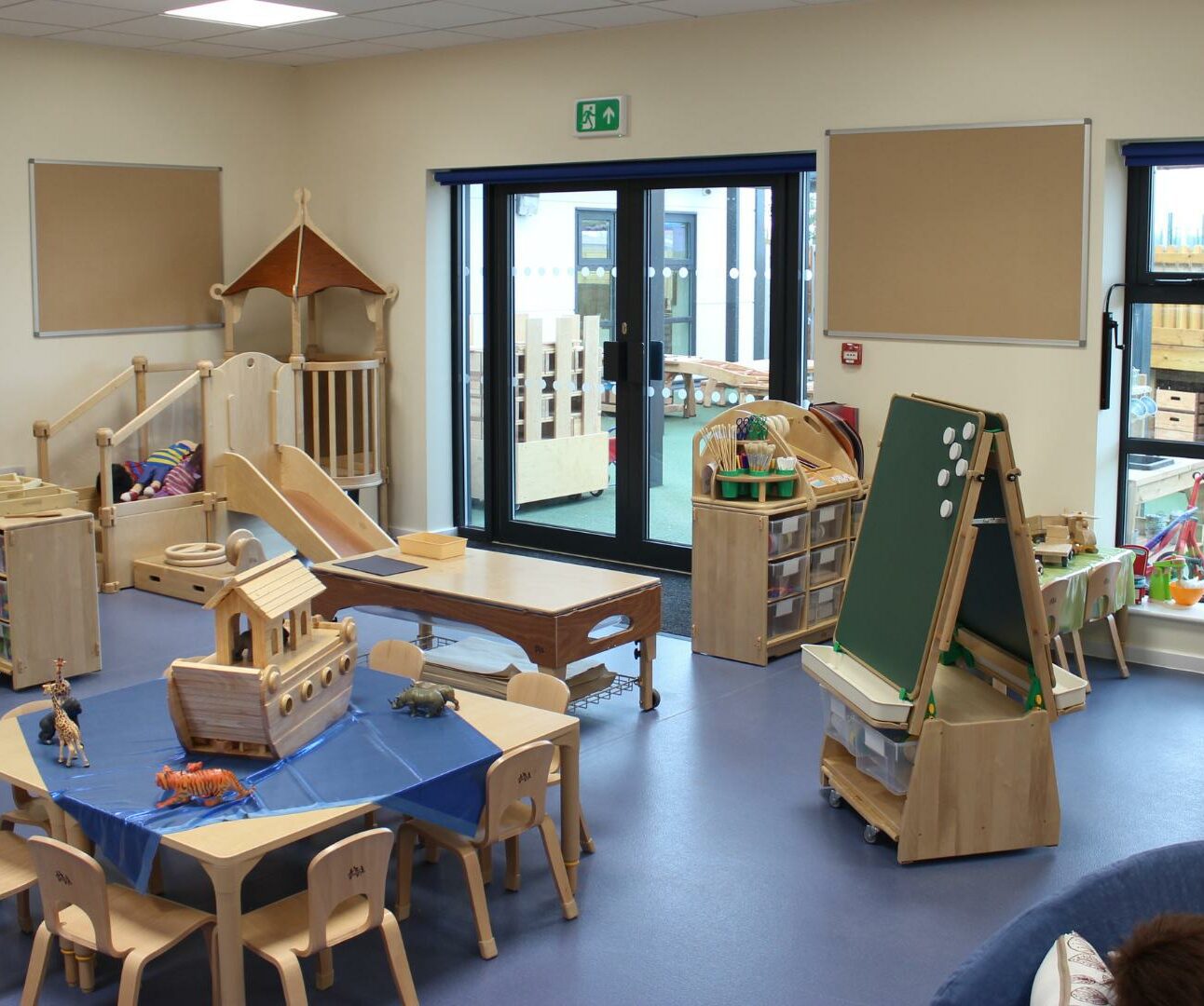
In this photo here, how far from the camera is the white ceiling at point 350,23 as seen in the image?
6.78 m

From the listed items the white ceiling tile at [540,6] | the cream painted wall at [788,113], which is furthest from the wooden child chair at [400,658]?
the white ceiling tile at [540,6]

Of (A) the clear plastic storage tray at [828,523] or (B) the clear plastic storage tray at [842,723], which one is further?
(A) the clear plastic storage tray at [828,523]

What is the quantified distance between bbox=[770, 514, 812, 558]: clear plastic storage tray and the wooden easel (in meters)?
1.57

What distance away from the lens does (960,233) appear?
6387mm

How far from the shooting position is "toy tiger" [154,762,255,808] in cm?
329

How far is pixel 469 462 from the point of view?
352 inches

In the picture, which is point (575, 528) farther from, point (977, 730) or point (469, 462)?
point (977, 730)

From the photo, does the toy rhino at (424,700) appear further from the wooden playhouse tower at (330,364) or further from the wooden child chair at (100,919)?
the wooden playhouse tower at (330,364)

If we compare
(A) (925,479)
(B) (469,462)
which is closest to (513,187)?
(B) (469,462)

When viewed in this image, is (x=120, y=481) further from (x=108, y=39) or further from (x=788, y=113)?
(x=788, y=113)

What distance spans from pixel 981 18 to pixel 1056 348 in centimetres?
149

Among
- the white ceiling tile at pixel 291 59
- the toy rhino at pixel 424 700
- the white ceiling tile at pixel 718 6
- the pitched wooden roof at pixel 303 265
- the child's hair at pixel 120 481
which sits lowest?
the toy rhino at pixel 424 700

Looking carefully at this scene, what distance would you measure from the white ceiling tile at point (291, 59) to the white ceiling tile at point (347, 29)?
691 millimetres

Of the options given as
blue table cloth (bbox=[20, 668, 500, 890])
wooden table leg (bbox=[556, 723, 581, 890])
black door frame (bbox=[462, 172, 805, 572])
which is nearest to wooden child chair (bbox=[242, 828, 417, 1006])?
blue table cloth (bbox=[20, 668, 500, 890])
